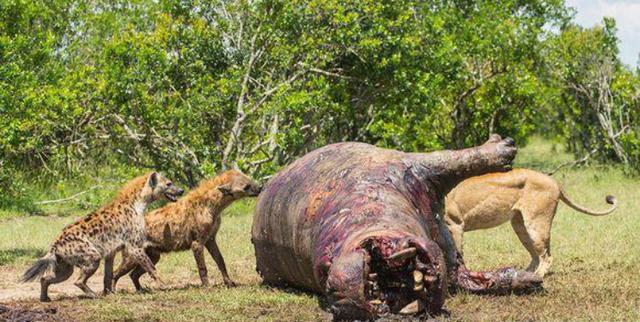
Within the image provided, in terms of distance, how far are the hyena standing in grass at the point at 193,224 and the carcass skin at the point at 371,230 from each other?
69cm

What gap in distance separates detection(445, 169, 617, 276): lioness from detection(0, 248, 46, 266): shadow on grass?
5.04m

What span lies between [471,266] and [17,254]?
5.51 meters

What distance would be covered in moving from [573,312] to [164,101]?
9.00m

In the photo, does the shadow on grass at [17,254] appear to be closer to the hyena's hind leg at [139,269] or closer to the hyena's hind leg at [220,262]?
the hyena's hind leg at [139,269]

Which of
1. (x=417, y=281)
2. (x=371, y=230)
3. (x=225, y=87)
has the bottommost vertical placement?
(x=417, y=281)

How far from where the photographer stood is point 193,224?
9.84 metres

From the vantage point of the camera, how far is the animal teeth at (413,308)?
6676 millimetres

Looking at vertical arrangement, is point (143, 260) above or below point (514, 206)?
below

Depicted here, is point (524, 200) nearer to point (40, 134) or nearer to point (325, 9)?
point (325, 9)

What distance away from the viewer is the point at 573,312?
7.44 m

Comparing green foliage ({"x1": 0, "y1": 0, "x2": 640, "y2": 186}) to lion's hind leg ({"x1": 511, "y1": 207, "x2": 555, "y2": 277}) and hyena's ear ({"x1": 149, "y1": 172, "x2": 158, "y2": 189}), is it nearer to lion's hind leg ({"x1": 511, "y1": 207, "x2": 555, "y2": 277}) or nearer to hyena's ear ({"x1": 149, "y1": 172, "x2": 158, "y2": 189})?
hyena's ear ({"x1": 149, "y1": 172, "x2": 158, "y2": 189})

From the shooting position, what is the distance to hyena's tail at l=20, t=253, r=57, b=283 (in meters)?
8.84

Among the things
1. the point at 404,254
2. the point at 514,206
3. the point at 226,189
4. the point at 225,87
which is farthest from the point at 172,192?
the point at 225,87

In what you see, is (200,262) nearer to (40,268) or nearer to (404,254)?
(40,268)
